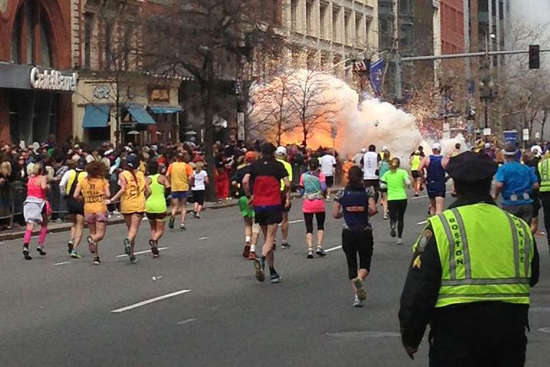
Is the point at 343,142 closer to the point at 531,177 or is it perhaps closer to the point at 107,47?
the point at 107,47

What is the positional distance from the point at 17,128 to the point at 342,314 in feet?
104

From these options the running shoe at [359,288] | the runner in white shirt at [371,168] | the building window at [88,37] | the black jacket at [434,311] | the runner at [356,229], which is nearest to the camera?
the black jacket at [434,311]

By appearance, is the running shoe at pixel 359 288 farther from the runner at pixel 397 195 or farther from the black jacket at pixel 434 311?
the runner at pixel 397 195

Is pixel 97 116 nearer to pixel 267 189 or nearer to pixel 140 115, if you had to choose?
pixel 140 115

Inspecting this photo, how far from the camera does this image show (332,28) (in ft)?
243

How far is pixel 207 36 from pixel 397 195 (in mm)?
16306

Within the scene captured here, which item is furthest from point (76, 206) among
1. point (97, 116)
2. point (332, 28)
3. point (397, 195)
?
point (332, 28)

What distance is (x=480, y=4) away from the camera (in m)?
120

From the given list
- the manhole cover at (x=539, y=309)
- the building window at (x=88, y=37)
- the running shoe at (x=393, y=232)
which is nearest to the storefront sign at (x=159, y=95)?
the building window at (x=88, y=37)

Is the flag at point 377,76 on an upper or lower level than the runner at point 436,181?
upper

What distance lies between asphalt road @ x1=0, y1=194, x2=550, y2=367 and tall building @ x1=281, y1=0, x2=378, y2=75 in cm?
4025

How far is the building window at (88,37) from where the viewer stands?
46.5m

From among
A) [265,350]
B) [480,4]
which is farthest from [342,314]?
[480,4]

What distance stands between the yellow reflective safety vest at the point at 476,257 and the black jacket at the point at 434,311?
32mm
